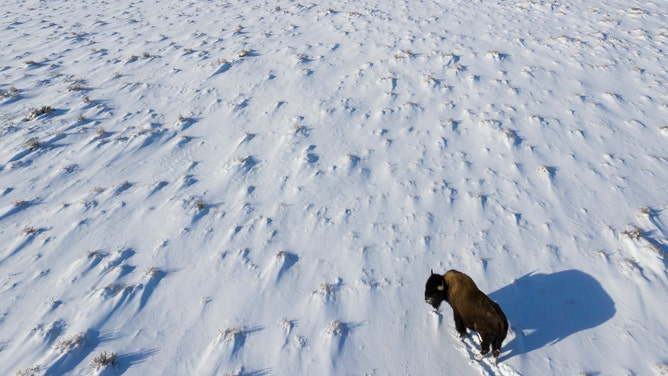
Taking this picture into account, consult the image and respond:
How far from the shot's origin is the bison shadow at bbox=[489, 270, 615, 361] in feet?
19.8

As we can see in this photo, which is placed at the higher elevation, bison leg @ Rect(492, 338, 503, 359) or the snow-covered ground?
bison leg @ Rect(492, 338, 503, 359)

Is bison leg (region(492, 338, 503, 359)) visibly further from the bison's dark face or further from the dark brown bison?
the bison's dark face

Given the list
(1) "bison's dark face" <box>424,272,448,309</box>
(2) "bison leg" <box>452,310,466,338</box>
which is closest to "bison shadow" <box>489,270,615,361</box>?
(2) "bison leg" <box>452,310,466,338</box>

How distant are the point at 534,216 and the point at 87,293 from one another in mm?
8886

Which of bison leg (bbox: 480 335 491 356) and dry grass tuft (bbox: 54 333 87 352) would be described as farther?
dry grass tuft (bbox: 54 333 87 352)

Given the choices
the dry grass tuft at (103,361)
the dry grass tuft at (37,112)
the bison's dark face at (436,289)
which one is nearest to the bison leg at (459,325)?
the bison's dark face at (436,289)

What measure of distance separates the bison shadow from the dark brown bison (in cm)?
68

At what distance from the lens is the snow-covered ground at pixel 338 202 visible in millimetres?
6191

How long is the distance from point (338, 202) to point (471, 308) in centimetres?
411

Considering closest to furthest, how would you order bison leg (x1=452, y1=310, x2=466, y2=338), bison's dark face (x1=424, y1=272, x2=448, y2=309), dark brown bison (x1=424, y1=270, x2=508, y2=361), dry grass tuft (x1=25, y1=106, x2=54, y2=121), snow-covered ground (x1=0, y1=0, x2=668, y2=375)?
Answer: dark brown bison (x1=424, y1=270, x2=508, y2=361) → bison leg (x1=452, y1=310, x2=466, y2=338) → bison's dark face (x1=424, y1=272, x2=448, y2=309) → snow-covered ground (x1=0, y1=0, x2=668, y2=375) → dry grass tuft (x1=25, y1=106, x2=54, y2=121)

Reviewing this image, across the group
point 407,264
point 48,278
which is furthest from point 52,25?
point 407,264

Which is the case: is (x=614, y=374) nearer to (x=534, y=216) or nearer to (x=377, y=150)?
(x=534, y=216)

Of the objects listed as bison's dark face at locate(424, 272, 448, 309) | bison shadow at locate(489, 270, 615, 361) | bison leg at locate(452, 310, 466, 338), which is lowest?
bison shadow at locate(489, 270, 615, 361)

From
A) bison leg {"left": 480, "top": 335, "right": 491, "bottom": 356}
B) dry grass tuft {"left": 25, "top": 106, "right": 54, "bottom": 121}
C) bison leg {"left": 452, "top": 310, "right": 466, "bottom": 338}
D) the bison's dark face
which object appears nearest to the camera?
bison leg {"left": 480, "top": 335, "right": 491, "bottom": 356}
